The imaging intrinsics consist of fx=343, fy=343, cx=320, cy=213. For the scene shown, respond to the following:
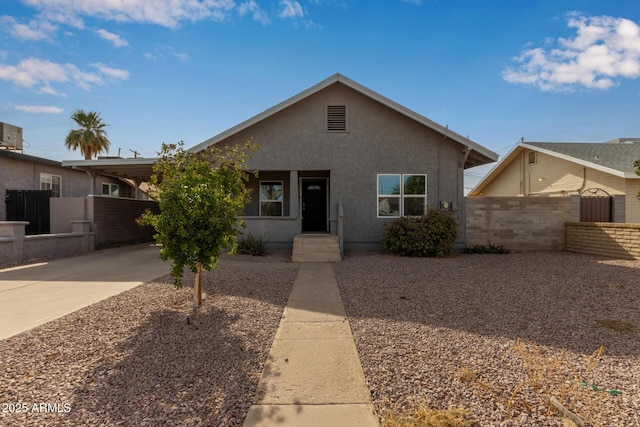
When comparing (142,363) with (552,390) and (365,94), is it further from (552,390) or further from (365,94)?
(365,94)

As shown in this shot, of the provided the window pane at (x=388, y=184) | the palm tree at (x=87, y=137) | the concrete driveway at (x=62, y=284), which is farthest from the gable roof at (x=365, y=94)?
the palm tree at (x=87, y=137)

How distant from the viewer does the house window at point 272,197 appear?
14.6 m

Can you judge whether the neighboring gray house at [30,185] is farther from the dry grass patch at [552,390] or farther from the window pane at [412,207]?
the dry grass patch at [552,390]

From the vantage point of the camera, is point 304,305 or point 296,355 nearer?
point 296,355

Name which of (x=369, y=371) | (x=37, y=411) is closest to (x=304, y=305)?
(x=369, y=371)

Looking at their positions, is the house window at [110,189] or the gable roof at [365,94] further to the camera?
the house window at [110,189]

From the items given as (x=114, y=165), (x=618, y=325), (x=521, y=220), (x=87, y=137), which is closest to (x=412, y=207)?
(x=521, y=220)

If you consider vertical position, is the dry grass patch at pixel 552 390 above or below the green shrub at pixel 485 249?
below

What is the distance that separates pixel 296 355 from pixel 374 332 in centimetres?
115

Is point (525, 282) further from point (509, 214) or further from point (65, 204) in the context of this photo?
point (65, 204)

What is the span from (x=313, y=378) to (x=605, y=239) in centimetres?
1222

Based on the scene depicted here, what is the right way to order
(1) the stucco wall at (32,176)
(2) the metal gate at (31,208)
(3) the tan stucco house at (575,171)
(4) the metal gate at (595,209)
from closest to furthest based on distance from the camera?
(4) the metal gate at (595,209)
(2) the metal gate at (31,208)
(1) the stucco wall at (32,176)
(3) the tan stucco house at (575,171)

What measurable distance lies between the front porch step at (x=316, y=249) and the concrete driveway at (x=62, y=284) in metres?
3.73

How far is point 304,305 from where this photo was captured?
571 cm
